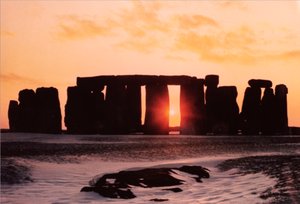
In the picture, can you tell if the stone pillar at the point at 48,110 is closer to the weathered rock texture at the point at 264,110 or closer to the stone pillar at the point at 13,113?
the stone pillar at the point at 13,113

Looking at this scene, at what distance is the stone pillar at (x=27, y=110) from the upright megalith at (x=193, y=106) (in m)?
8.92

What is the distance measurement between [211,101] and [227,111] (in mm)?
1092

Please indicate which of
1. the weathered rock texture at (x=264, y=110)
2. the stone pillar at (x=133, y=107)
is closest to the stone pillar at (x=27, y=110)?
the stone pillar at (x=133, y=107)

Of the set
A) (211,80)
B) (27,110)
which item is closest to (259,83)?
(211,80)

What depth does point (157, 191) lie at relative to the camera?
11.8m

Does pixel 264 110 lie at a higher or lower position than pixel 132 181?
higher

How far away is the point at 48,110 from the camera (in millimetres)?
37781

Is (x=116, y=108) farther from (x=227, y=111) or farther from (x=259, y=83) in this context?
(x=259, y=83)

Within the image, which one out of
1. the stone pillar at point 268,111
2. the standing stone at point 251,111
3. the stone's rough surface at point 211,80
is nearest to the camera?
the stone's rough surface at point 211,80

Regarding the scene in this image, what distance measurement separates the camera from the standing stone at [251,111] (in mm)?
37188

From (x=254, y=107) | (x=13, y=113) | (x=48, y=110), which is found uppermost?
(x=254, y=107)

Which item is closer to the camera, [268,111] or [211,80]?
[211,80]

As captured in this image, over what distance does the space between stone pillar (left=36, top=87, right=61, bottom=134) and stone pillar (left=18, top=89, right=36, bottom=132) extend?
363 millimetres

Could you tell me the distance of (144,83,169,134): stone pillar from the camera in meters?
36.9
